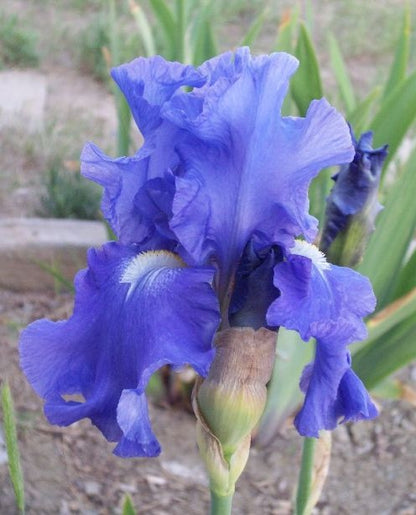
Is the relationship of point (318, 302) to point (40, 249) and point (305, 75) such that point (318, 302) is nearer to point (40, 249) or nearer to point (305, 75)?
point (305, 75)

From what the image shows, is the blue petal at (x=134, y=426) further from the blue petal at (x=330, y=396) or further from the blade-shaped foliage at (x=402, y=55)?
the blade-shaped foliage at (x=402, y=55)

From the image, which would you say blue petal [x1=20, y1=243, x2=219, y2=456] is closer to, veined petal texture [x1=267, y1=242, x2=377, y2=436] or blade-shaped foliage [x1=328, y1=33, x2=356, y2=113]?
veined petal texture [x1=267, y1=242, x2=377, y2=436]

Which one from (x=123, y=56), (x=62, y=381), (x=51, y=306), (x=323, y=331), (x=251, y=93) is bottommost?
(x=51, y=306)

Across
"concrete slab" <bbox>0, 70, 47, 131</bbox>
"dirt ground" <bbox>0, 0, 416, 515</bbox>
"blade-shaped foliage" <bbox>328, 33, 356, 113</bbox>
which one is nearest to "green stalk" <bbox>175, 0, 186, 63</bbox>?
"blade-shaped foliage" <bbox>328, 33, 356, 113</bbox>

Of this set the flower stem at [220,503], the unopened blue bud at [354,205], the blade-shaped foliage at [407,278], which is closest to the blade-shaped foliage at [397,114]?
the blade-shaped foliage at [407,278]

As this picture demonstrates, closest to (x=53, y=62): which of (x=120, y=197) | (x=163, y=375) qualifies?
(x=163, y=375)

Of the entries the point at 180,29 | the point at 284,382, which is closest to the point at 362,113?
the point at 180,29

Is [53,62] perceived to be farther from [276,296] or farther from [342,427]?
[276,296]
